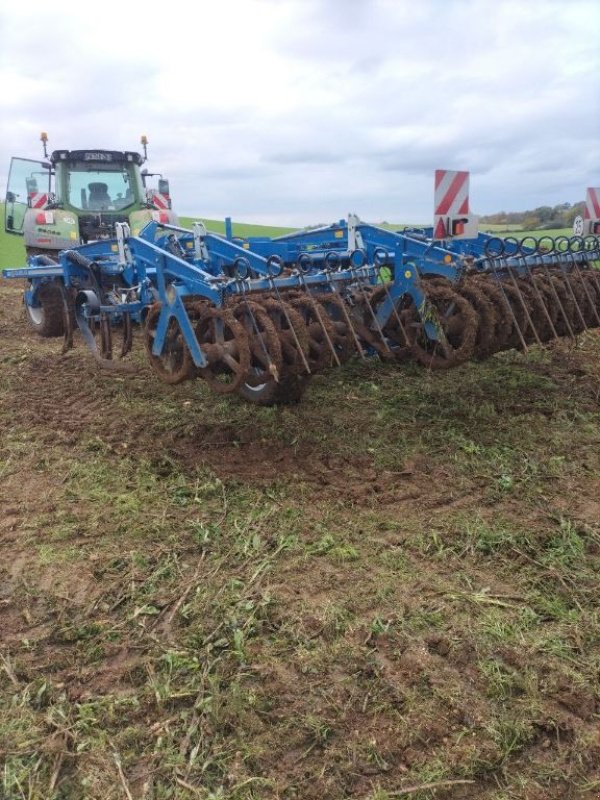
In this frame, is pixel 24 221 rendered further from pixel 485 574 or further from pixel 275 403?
pixel 485 574

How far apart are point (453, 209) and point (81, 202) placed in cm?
626

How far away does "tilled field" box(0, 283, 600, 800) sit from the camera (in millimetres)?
2090

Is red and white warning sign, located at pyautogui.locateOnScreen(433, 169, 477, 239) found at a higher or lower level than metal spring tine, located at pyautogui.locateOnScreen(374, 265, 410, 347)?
higher

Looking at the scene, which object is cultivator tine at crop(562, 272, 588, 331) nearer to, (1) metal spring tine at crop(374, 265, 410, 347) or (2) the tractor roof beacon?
(1) metal spring tine at crop(374, 265, 410, 347)

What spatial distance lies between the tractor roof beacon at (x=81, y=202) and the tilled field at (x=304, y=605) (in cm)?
448

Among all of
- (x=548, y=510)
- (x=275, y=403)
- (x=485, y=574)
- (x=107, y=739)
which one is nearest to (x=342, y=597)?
(x=485, y=574)

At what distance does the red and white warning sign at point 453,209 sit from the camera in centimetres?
470

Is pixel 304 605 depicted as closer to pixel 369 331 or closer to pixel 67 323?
pixel 369 331

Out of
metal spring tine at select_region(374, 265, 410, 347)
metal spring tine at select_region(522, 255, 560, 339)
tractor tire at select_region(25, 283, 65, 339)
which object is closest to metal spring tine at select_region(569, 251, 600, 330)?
metal spring tine at select_region(522, 255, 560, 339)

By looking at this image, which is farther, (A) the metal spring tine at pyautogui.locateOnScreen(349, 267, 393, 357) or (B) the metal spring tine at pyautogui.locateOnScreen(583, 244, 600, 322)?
(B) the metal spring tine at pyautogui.locateOnScreen(583, 244, 600, 322)

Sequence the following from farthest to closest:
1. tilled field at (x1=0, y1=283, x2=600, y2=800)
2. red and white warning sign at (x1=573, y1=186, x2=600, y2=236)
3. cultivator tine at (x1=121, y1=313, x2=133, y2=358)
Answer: red and white warning sign at (x1=573, y1=186, x2=600, y2=236) → cultivator tine at (x1=121, y1=313, x2=133, y2=358) → tilled field at (x1=0, y1=283, x2=600, y2=800)

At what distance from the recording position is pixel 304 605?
2.79 metres

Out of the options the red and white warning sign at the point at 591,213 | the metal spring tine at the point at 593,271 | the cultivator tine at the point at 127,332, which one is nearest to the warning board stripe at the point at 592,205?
the red and white warning sign at the point at 591,213

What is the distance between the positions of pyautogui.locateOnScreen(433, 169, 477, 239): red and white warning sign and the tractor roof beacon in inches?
201
